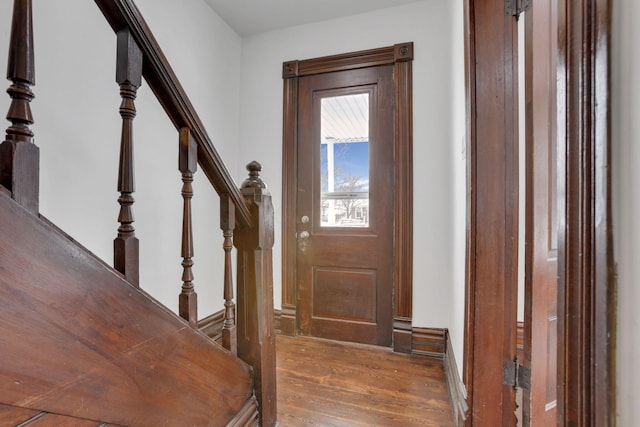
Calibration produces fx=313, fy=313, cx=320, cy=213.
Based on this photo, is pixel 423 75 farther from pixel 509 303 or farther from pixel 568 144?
pixel 568 144

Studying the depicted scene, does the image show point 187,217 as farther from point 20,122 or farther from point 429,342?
point 429,342

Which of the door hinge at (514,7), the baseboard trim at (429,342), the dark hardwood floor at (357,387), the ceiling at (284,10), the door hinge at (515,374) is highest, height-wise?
the ceiling at (284,10)

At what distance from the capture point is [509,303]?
48.7 inches

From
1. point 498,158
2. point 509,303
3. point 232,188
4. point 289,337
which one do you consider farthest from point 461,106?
point 289,337

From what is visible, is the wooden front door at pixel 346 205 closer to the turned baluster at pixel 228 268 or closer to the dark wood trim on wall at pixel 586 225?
the turned baluster at pixel 228 268

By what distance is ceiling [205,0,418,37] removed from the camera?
7.60ft

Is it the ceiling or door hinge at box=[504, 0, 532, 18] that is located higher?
the ceiling

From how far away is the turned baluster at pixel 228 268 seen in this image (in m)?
1.13

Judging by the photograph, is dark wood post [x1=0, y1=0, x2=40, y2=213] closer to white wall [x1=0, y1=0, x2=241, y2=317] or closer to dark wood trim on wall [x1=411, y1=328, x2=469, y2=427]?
white wall [x1=0, y1=0, x2=241, y2=317]

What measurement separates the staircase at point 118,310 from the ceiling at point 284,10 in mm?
1872

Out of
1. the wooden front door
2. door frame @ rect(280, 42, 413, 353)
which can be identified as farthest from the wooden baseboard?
the wooden front door

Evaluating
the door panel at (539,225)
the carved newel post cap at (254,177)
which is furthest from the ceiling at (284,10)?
the carved newel post cap at (254,177)

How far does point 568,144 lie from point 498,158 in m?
0.90

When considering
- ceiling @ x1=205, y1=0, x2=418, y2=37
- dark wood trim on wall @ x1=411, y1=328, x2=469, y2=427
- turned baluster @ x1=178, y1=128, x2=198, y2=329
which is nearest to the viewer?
turned baluster @ x1=178, y1=128, x2=198, y2=329
